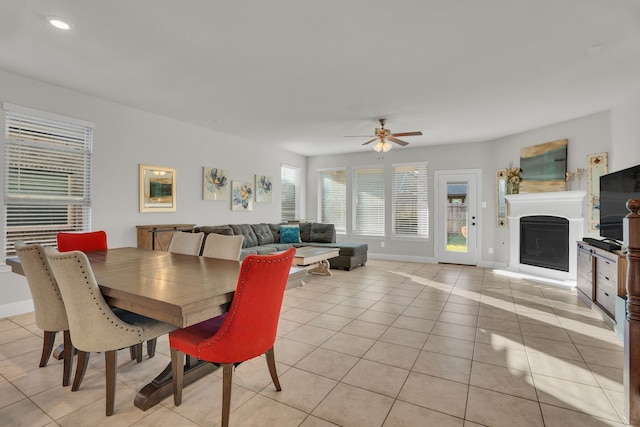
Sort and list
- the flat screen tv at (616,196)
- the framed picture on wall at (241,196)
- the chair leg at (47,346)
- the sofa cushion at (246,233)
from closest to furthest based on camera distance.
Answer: the chair leg at (47,346)
the flat screen tv at (616,196)
the sofa cushion at (246,233)
the framed picture on wall at (241,196)

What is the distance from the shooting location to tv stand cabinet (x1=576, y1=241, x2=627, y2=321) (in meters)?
3.08

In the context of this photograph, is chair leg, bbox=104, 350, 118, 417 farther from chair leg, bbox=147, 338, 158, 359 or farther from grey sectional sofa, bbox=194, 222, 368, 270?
grey sectional sofa, bbox=194, 222, 368, 270

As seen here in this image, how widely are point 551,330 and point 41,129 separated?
6.09 metres

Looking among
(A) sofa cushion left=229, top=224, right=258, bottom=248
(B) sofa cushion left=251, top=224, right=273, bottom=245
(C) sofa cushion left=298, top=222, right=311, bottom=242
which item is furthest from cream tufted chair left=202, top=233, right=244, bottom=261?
(C) sofa cushion left=298, top=222, right=311, bottom=242

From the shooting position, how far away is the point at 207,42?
9.26ft

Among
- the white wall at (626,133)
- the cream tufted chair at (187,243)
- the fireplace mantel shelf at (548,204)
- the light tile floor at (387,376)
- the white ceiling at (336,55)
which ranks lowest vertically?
the light tile floor at (387,376)

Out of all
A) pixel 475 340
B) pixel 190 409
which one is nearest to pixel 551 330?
pixel 475 340

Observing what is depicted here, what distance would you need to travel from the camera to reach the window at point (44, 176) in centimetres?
353

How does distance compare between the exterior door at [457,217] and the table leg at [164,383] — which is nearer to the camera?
the table leg at [164,383]

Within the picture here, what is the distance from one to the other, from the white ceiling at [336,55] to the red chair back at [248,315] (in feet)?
6.26

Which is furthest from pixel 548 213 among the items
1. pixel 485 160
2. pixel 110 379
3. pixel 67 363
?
pixel 67 363

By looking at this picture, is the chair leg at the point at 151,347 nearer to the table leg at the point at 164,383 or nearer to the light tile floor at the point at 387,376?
the light tile floor at the point at 387,376

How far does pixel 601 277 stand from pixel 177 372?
14.4ft

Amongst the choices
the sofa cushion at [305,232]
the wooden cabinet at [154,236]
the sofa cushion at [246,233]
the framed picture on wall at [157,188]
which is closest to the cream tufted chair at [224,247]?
the wooden cabinet at [154,236]
